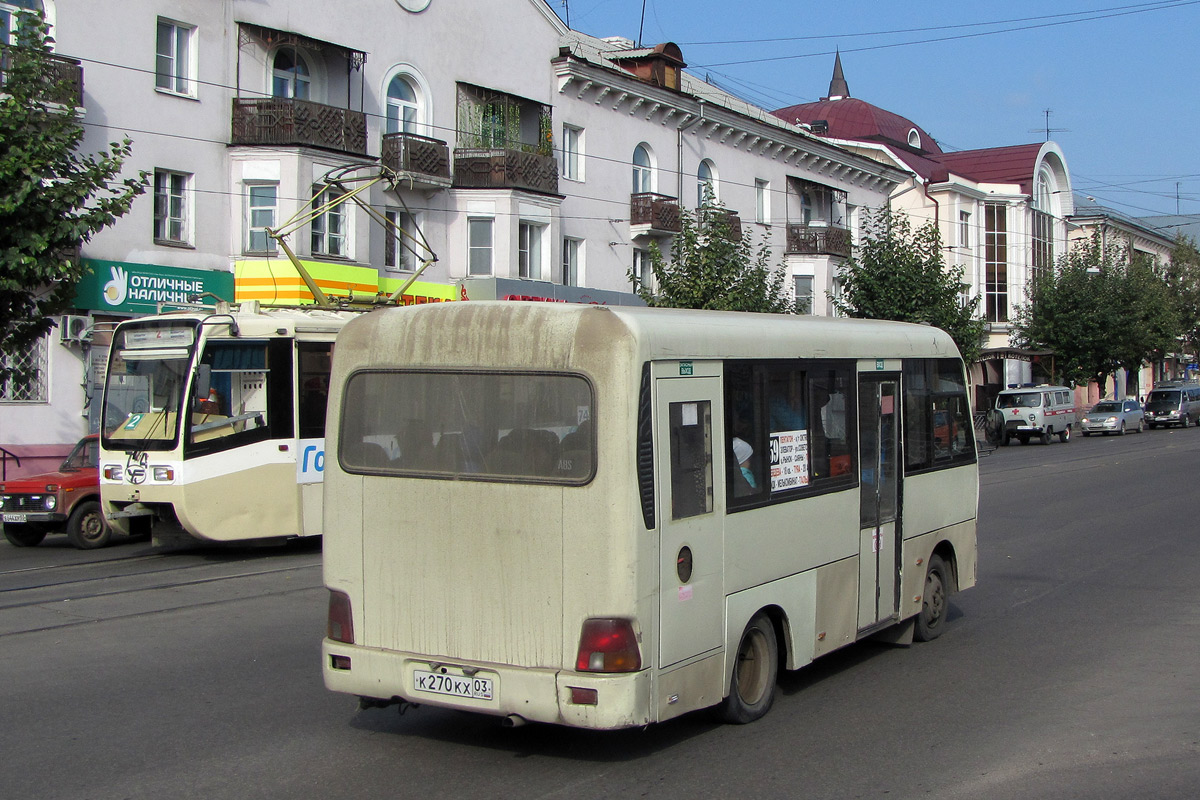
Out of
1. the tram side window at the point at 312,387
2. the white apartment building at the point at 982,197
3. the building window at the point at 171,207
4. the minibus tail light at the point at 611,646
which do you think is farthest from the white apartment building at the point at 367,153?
the white apartment building at the point at 982,197

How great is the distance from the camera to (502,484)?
5609 millimetres

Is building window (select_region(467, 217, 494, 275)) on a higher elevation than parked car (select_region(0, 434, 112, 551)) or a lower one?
higher

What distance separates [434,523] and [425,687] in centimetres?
80

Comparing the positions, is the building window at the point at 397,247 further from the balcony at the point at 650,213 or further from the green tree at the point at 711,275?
the balcony at the point at 650,213

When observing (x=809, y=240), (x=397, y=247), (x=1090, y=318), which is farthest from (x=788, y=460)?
(x=1090, y=318)

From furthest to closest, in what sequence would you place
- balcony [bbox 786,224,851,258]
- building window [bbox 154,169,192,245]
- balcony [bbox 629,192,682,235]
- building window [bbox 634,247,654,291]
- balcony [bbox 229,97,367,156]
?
balcony [bbox 786,224,851,258]
building window [bbox 634,247,654,291]
balcony [bbox 629,192,682,235]
balcony [bbox 229,97,367,156]
building window [bbox 154,169,192,245]

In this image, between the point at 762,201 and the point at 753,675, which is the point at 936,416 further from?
the point at 762,201

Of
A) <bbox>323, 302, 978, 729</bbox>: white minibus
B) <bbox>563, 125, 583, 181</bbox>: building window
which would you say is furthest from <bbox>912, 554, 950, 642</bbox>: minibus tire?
<bbox>563, 125, 583, 181</bbox>: building window

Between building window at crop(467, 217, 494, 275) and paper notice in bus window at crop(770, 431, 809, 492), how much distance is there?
2354 cm

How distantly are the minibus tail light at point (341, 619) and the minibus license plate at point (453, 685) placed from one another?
47 cm

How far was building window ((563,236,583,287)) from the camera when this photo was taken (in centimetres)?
3306

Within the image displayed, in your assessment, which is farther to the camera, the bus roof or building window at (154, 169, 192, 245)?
building window at (154, 169, 192, 245)

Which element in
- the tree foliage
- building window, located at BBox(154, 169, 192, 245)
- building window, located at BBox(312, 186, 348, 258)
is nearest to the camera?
building window, located at BBox(154, 169, 192, 245)

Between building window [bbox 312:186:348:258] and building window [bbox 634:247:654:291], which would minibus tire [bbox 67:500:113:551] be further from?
building window [bbox 634:247:654:291]
